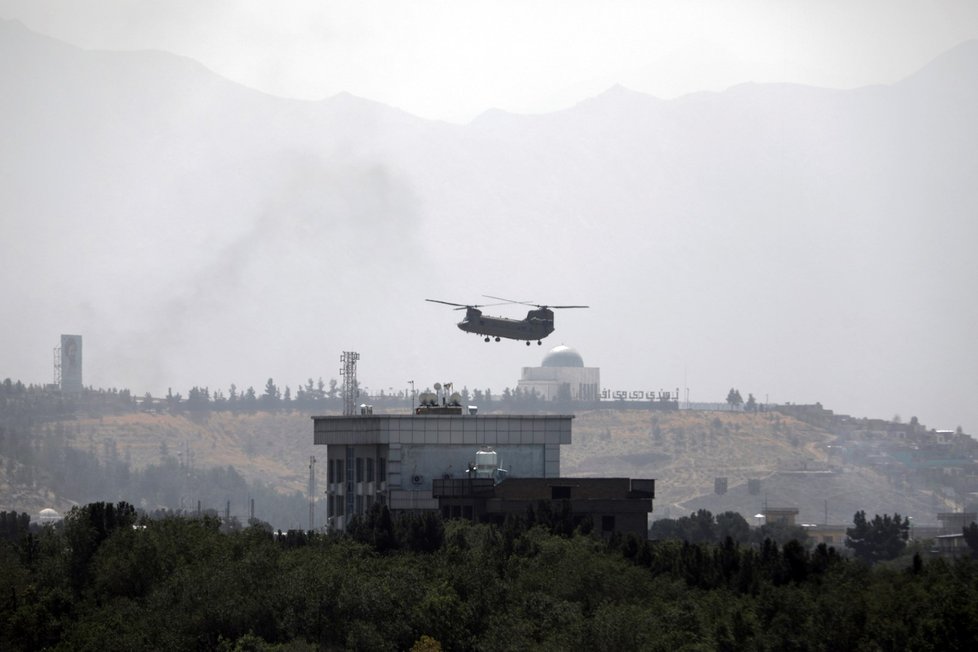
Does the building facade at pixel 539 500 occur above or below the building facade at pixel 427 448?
below

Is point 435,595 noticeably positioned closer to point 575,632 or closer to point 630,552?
point 575,632

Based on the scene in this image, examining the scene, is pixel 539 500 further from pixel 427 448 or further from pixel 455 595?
pixel 455 595

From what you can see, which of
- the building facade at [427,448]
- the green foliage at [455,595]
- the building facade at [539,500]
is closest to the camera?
the green foliage at [455,595]

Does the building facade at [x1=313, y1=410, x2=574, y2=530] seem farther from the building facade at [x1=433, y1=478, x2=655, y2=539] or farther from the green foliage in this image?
the green foliage

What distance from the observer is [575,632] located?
102438 millimetres

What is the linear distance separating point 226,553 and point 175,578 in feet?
31.7

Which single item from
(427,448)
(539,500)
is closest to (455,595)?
(539,500)

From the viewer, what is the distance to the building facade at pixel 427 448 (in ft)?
525

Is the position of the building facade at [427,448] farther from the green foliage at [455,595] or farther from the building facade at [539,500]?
the green foliage at [455,595]

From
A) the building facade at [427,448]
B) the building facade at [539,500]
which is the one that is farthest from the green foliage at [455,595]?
the building facade at [427,448]

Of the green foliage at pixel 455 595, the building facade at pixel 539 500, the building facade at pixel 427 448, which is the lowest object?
the green foliage at pixel 455 595

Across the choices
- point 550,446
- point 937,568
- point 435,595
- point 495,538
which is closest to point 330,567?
point 435,595

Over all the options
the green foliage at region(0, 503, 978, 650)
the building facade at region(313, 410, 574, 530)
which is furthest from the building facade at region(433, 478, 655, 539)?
the green foliage at region(0, 503, 978, 650)

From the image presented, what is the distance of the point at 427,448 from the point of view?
529 feet
